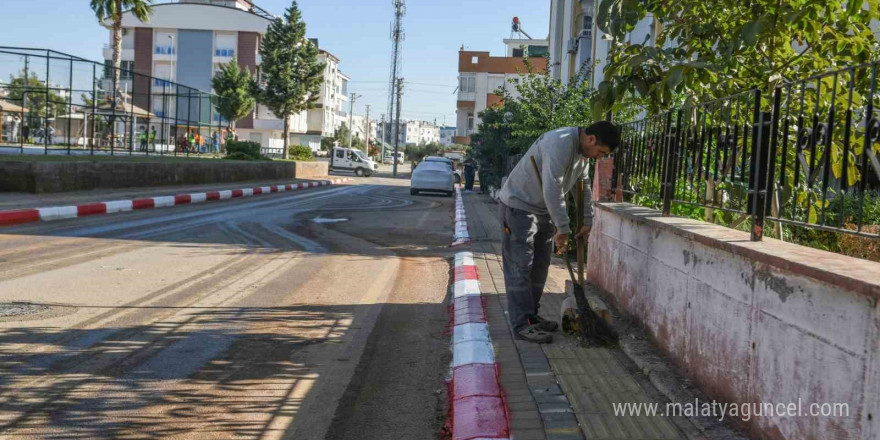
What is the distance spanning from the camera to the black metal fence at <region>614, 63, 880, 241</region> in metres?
3.85

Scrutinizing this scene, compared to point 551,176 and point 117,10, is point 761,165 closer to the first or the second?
point 551,176

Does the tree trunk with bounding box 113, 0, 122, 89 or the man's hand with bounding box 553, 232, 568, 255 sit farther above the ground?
the tree trunk with bounding box 113, 0, 122, 89

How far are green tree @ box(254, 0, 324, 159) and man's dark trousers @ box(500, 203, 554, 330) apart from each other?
180ft

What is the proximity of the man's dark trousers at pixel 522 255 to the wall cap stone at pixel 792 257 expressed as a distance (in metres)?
0.85

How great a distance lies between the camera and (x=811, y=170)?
4.18m

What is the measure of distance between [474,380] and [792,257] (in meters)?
2.09

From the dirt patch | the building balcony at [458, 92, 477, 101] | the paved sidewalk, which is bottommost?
the dirt patch

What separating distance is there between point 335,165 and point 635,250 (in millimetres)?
59273

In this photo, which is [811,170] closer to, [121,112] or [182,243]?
[182,243]

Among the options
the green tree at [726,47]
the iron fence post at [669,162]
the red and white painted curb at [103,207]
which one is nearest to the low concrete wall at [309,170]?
the red and white painted curb at [103,207]

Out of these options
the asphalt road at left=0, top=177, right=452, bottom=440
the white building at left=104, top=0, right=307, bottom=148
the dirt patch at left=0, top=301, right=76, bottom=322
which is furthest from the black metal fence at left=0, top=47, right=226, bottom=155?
the white building at left=104, top=0, right=307, bottom=148

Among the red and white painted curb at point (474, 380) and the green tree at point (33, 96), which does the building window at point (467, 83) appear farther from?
the red and white painted curb at point (474, 380)

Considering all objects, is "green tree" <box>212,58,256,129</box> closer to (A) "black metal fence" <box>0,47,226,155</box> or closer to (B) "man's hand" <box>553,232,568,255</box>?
(A) "black metal fence" <box>0,47,226,155</box>

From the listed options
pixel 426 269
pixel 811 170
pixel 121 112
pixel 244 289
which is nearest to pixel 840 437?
pixel 811 170
